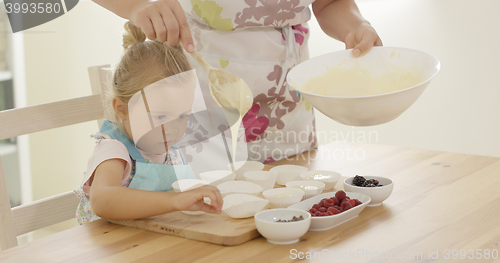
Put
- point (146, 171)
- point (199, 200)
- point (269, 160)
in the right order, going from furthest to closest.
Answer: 1. point (269, 160)
2. point (146, 171)
3. point (199, 200)

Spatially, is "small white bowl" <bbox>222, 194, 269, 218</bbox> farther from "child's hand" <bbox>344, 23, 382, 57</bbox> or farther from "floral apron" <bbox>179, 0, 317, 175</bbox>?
"child's hand" <bbox>344, 23, 382, 57</bbox>

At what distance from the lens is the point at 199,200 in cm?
81

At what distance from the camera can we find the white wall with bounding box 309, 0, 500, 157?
187cm

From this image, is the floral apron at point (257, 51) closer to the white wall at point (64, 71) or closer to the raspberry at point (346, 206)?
the raspberry at point (346, 206)

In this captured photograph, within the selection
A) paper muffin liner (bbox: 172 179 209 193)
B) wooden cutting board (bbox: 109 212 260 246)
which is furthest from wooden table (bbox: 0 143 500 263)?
paper muffin liner (bbox: 172 179 209 193)

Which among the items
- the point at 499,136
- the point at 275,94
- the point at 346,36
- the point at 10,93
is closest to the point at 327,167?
the point at 275,94

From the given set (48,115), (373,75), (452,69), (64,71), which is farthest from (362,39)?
(64,71)

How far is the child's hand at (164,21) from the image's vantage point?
758 mm

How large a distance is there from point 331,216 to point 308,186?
0.19 meters

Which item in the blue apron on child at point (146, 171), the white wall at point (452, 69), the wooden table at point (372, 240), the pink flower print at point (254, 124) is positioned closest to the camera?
the wooden table at point (372, 240)

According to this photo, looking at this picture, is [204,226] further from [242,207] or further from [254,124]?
[254,124]

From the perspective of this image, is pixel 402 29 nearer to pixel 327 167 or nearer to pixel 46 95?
pixel 327 167

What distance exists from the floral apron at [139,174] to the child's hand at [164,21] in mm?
315

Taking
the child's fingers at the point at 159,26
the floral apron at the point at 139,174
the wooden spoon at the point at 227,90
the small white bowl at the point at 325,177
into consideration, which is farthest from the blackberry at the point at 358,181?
the child's fingers at the point at 159,26
